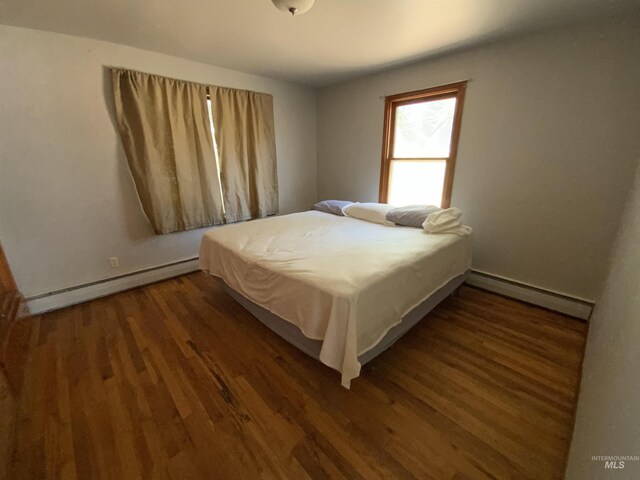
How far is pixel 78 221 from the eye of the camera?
239 centimetres

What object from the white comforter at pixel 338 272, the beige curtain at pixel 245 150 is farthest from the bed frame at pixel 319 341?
the beige curtain at pixel 245 150

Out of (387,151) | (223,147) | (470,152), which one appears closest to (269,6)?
(223,147)

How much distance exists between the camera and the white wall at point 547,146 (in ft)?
6.20

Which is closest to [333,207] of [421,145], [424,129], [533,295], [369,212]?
[369,212]

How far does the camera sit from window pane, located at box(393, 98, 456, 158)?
273 centimetres

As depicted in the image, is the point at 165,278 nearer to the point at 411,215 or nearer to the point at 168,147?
the point at 168,147

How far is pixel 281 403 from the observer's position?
145 cm

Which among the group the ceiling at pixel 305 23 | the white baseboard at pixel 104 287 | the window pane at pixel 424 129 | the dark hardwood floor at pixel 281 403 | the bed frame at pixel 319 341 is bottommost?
the dark hardwood floor at pixel 281 403

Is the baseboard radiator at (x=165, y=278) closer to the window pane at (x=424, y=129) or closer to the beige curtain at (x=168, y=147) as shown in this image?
the beige curtain at (x=168, y=147)

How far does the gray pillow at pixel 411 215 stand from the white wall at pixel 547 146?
1.66ft

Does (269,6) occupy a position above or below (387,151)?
above

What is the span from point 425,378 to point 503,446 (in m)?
0.46

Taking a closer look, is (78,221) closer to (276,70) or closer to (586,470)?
(276,70)

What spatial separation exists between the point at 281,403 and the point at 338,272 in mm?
811
